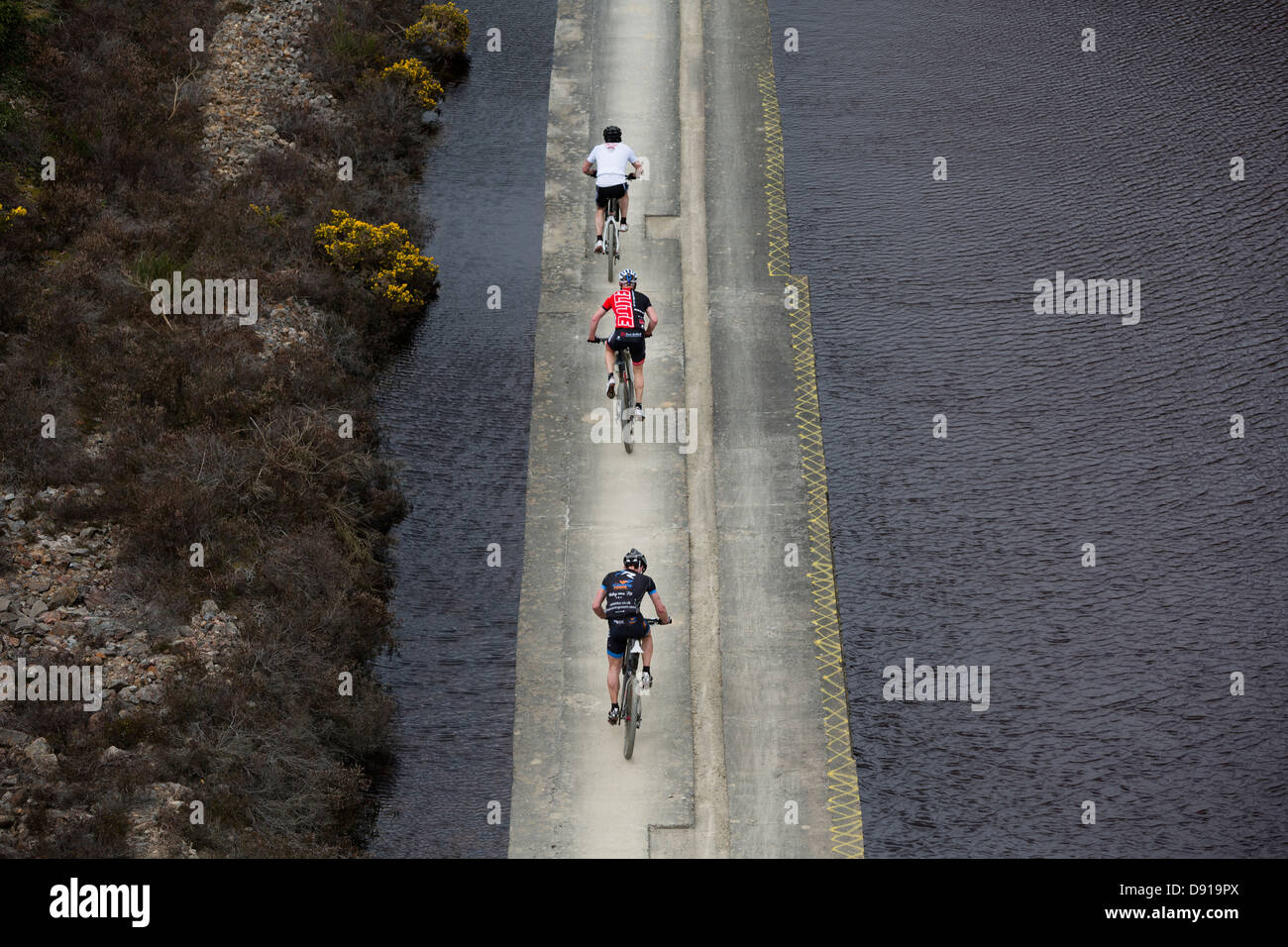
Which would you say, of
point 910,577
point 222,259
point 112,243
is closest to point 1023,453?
point 910,577

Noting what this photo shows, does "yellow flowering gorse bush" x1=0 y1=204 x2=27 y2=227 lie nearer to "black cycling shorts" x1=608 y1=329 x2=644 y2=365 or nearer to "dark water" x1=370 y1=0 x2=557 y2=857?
"dark water" x1=370 y1=0 x2=557 y2=857

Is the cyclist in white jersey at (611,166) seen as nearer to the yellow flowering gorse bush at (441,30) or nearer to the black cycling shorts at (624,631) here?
the yellow flowering gorse bush at (441,30)

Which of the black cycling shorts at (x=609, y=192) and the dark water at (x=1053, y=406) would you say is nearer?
the dark water at (x=1053, y=406)

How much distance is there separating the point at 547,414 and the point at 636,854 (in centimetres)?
854

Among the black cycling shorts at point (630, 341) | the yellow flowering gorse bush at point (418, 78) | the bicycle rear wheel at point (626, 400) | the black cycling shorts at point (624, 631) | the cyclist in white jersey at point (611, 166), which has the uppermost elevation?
the yellow flowering gorse bush at point (418, 78)

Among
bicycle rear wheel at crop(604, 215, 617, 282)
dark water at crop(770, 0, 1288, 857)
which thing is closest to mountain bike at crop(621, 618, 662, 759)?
dark water at crop(770, 0, 1288, 857)

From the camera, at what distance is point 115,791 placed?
16.9 m

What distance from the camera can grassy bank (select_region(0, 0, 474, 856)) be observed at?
1783 centimetres

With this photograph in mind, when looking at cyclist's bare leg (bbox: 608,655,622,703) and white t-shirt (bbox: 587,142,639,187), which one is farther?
white t-shirt (bbox: 587,142,639,187)

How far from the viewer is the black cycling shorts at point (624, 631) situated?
1778cm

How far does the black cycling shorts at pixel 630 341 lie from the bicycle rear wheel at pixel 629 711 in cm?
590

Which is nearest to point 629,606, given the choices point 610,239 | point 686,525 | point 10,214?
point 686,525

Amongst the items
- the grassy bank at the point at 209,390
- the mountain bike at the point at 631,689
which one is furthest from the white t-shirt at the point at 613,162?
the mountain bike at the point at 631,689

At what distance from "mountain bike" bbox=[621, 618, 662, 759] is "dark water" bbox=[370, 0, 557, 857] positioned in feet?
5.80
